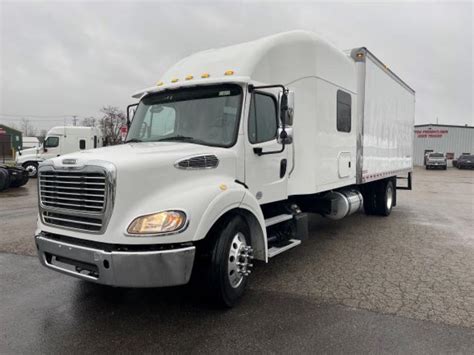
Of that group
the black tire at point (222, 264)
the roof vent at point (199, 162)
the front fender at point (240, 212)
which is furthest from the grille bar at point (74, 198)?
the black tire at point (222, 264)

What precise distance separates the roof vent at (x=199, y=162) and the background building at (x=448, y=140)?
51.7m

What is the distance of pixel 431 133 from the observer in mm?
50406

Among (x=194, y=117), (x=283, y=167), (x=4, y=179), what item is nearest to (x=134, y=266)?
(x=194, y=117)

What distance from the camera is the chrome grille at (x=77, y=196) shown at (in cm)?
351

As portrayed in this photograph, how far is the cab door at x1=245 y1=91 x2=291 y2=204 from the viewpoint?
4656mm

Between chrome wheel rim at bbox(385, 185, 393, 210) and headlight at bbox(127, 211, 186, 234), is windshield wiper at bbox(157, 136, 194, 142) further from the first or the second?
chrome wheel rim at bbox(385, 185, 393, 210)

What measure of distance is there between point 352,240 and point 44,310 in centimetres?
548

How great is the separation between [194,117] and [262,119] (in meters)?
0.86

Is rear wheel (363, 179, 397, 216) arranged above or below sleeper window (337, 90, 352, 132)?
below

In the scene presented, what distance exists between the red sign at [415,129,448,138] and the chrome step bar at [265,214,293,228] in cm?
5167

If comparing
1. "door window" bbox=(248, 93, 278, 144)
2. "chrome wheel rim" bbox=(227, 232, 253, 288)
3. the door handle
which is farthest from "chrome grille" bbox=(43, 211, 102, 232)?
the door handle

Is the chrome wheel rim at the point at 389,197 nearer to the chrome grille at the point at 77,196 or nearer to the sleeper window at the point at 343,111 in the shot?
the sleeper window at the point at 343,111

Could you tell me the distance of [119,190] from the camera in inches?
137

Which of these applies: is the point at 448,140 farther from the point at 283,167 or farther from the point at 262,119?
the point at 262,119
